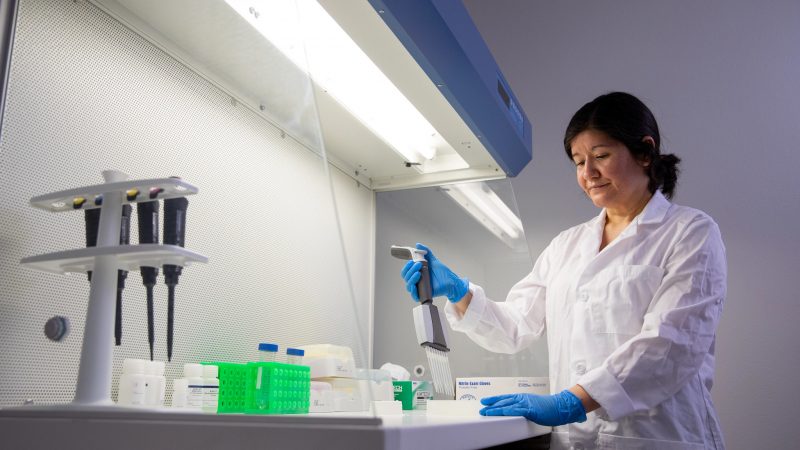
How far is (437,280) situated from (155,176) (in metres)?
0.79

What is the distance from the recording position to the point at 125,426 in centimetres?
70

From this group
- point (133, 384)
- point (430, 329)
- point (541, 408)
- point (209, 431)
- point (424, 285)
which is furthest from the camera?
point (424, 285)

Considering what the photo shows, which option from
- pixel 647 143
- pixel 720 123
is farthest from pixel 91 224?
pixel 720 123

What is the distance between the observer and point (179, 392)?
942mm

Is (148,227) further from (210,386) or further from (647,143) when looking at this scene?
(647,143)

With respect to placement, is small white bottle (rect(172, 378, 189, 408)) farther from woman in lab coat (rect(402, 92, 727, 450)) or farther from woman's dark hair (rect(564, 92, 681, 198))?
woman's dark hair (rect(564, 92, 681, 198))

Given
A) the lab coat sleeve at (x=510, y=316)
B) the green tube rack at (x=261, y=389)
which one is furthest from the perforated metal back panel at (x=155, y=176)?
the lab coat sleeve at (x=510, y=316)

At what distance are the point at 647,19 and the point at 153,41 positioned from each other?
92.8 inches

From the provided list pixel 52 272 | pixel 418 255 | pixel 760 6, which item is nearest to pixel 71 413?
pixel 52 272

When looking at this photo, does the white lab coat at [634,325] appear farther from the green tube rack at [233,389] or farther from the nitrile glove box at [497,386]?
the green tube rack at [233,389]

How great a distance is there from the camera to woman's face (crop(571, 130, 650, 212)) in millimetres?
1567

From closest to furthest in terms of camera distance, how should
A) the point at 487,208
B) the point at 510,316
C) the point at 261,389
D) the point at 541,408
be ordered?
1. the point at 261,389
2. the point at 541,408
3. the point at 510,316
4. the point at 487,208

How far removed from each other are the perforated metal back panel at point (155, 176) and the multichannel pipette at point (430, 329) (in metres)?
0.33

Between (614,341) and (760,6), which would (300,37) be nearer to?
(614,341)
